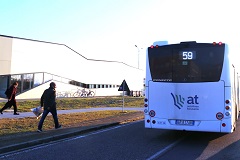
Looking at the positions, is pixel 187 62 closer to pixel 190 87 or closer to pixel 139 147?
pixel 190 87

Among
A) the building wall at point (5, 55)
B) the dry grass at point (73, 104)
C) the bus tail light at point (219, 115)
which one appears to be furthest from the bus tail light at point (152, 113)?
the building wall at point (5, 55)

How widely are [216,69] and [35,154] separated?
5821 mm

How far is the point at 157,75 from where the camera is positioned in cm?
1059

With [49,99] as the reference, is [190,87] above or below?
above

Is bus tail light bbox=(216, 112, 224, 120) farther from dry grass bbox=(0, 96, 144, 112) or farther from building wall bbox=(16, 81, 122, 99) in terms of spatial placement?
building wall bbox=(16, 81, 122, 99)

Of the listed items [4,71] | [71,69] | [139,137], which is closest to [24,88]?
[4,71]

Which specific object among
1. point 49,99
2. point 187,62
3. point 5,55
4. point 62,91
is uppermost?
point 5,55

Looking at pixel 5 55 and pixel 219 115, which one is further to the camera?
pixel 5 55

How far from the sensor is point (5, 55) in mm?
39219

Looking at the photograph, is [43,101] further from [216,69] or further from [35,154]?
[216,69]

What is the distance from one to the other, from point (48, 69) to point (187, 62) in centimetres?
3742

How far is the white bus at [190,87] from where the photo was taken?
9562 mm

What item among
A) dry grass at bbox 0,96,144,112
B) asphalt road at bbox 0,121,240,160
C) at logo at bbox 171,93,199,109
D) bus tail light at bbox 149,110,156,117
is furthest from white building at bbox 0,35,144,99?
at logo at bbox 171,93,199,109

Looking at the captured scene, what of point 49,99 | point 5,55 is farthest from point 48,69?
point 49,99
